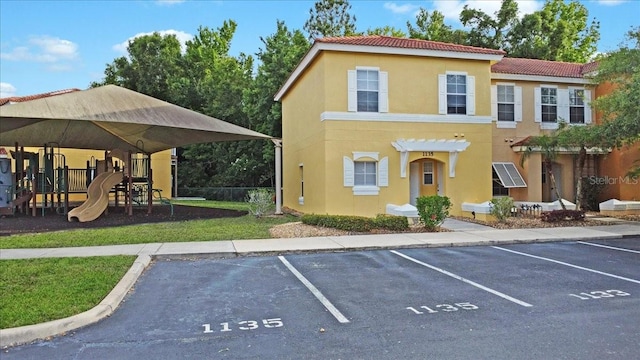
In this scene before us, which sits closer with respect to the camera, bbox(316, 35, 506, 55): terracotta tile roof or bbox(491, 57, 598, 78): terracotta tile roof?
bbox(316, 35, 506, 55): terracotta tile roof

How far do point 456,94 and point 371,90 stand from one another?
3.30 meters

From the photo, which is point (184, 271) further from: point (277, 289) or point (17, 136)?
point (17, 136)

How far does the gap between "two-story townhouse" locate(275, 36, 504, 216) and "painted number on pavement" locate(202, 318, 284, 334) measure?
10466mm

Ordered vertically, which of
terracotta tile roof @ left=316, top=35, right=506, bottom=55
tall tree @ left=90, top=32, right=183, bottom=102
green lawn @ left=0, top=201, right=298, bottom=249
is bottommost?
green lawn @ left=0, top=201, right=298, bottom=249

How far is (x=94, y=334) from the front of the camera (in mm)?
5152

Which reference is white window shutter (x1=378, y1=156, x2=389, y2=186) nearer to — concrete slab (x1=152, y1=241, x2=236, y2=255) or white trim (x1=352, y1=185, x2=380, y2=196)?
white trim (x1=352, y1=185, x2=380, y2=196)

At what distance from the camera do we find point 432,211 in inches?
Result: 520

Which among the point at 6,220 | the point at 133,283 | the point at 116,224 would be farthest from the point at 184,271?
the point at 6,220

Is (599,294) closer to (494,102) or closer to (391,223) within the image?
(391,223)

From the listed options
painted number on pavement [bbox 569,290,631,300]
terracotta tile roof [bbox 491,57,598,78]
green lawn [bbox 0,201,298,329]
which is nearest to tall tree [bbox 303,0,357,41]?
terracotta tile roof [bbox 491,57,598,78]

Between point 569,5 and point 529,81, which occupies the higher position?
point 569,5

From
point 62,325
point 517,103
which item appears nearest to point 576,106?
point 517,103

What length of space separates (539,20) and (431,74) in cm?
1826

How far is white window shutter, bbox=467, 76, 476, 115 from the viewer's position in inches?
677
